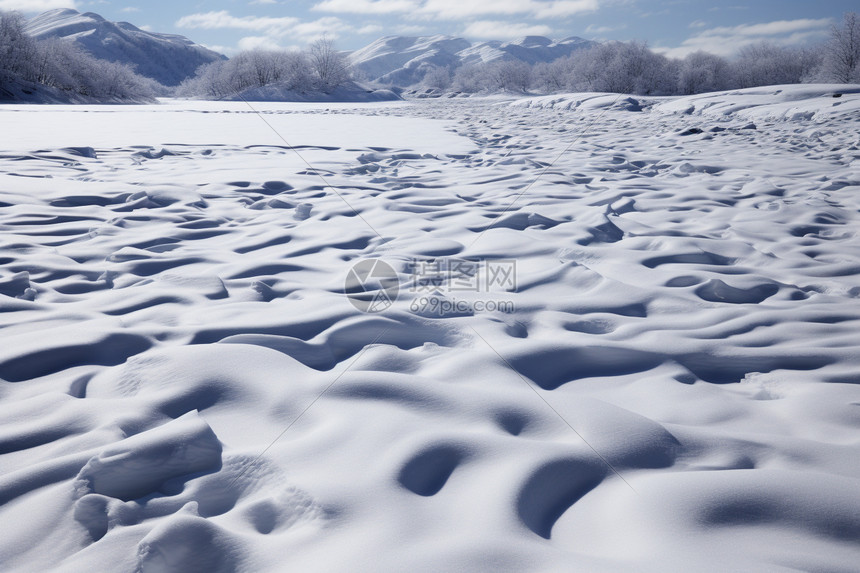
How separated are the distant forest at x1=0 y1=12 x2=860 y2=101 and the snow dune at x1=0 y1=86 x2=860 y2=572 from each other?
21849mm

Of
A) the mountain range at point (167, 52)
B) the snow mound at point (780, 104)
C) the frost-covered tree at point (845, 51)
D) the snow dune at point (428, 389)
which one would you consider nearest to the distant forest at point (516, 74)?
the frost-covered tree at point (845, 51)

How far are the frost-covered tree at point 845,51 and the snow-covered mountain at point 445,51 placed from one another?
115765 mm

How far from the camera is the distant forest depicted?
2234 cm

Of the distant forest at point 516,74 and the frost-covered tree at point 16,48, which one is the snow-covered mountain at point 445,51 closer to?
the distant forest at point 516,74

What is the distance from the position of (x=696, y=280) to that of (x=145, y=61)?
421 ft

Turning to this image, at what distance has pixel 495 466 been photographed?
3.92ft

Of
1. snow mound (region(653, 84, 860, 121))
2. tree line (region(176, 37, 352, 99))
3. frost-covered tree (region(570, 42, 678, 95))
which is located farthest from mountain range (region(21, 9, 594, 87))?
snow mound (region(653, 84, 860, 121))

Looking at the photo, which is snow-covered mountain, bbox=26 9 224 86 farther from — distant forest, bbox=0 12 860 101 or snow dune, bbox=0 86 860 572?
snow dune, bbox=0 86 860 572

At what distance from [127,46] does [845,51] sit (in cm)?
12088

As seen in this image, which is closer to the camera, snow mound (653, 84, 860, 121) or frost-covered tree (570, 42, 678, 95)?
snow mound (653, 84, 860, 121)

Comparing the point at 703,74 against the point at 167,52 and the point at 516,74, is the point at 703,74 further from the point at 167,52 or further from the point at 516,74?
the point at 167,52

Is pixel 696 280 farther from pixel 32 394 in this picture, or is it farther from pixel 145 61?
pixel 145 61

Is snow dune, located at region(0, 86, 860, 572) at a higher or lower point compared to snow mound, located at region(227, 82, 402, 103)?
lower

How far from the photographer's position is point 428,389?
1.49 m
